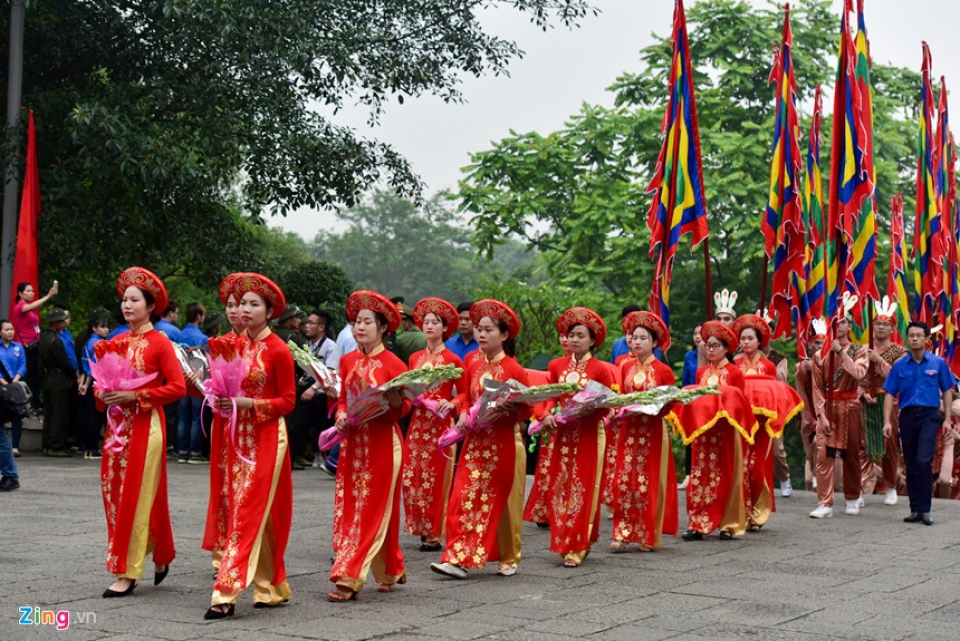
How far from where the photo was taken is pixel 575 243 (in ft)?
89.9

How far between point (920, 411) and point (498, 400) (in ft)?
16.9

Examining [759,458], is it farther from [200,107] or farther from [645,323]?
[200,107]

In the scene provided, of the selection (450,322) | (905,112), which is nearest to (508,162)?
(905,112)

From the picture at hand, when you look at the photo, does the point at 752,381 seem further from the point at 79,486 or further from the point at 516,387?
the point at 79,486

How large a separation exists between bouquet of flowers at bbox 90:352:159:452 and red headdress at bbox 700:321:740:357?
4.71 m

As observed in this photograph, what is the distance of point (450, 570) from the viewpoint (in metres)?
7.42

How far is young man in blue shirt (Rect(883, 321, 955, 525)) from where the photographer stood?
435 inches

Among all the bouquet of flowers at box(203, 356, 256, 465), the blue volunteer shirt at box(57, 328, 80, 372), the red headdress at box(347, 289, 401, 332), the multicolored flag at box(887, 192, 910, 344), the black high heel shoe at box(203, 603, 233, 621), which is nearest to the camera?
the black high heel shoe at box(203, 603, 233, 621)

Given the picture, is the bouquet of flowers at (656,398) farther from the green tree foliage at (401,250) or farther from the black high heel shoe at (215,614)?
the green tree foliage at (401,250)

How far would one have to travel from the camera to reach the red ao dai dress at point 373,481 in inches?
267

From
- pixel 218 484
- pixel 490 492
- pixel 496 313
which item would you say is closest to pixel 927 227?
pixel 496 313

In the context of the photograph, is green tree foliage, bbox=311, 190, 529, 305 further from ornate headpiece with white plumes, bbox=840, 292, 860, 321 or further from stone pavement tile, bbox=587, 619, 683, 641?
stone pavement tile, bbox=587, 619, 683, 641
